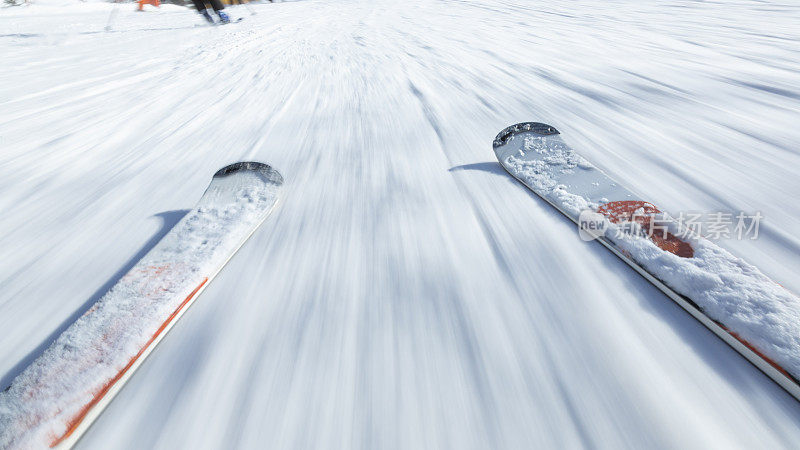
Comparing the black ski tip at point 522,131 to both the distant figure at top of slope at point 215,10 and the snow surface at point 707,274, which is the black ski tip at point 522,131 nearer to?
the snow surface at point 707,274

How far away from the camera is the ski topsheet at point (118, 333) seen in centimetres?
77

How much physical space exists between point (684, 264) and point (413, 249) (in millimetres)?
793

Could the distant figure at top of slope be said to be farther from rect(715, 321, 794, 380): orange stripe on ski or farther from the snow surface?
rect(715, 321, 794, 380): orange stripe on ski

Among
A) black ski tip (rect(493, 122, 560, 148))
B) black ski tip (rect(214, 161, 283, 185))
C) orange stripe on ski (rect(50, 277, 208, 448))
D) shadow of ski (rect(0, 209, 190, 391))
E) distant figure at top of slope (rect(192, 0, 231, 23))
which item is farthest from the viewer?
distant figure at top of slope (rect(192, 0, 231, 23))

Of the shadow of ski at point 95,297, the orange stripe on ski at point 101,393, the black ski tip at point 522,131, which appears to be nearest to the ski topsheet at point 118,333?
the orange stripe on ski at point 101,393

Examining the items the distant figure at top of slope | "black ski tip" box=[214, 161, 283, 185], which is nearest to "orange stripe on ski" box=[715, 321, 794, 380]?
"black ski tip" box=[214, 161, 283, 185]

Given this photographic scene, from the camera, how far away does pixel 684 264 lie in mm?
1007

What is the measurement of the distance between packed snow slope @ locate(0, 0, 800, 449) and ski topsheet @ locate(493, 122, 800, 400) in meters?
0.05

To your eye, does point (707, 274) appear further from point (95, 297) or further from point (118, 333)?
point (95, 297)

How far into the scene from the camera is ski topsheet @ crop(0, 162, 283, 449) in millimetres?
766

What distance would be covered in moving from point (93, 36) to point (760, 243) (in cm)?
882

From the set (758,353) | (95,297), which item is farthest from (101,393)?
(758,353)

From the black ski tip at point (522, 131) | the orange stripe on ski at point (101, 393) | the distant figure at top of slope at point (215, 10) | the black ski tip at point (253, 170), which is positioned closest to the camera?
the orange stripe on ski at point (101, 393)

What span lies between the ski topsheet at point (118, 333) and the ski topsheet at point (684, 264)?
48.3 inches
